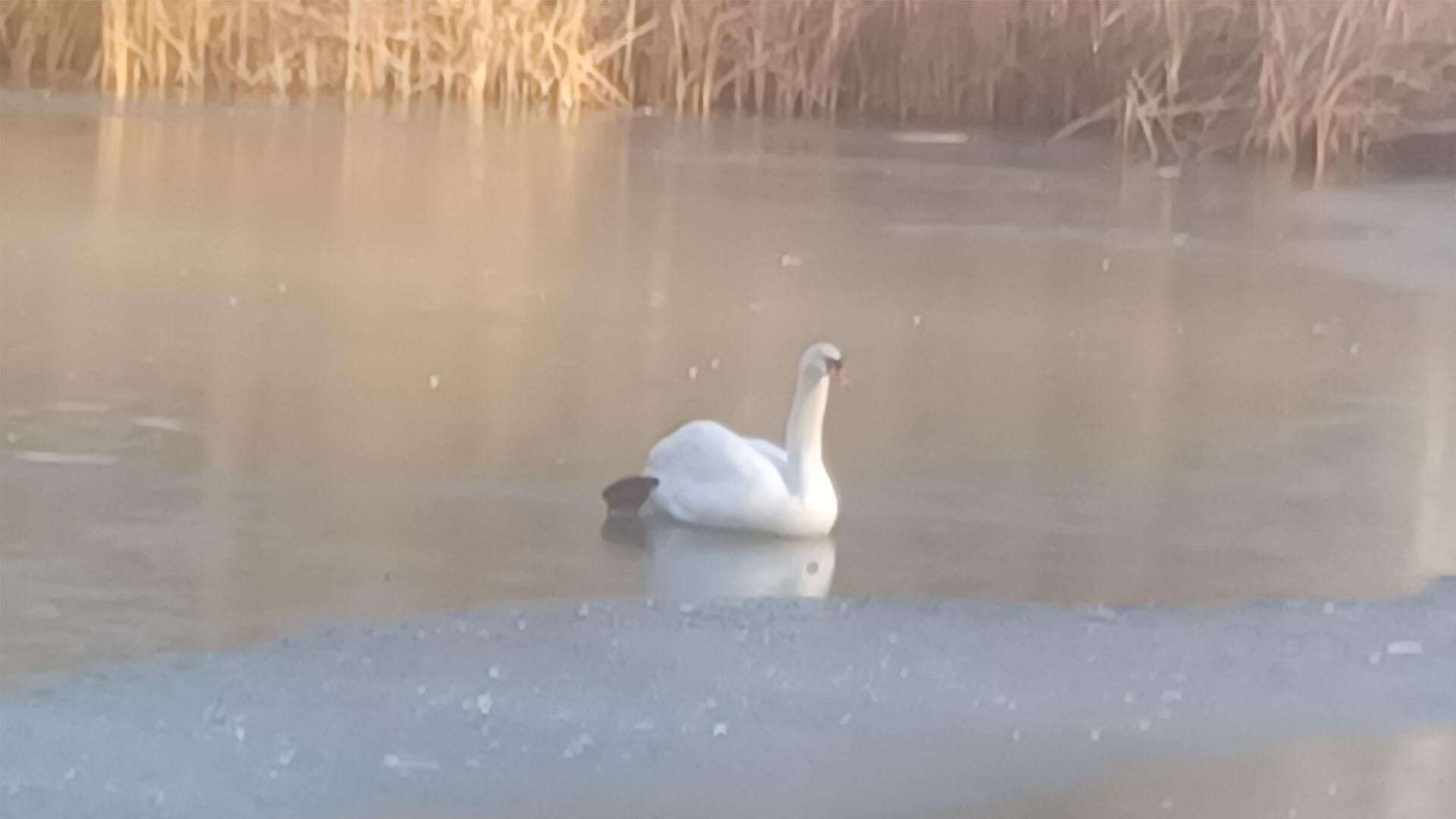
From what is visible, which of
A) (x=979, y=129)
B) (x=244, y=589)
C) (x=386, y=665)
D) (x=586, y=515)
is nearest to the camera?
(x=386, y=665)

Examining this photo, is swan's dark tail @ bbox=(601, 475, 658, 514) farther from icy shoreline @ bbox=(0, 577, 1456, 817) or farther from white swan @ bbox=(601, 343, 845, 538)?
icy shoreline @ bbox=(0, 577, 1456, 817)

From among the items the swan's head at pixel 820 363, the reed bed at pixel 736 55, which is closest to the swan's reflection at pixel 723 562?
the swan's head at pixel 820 363

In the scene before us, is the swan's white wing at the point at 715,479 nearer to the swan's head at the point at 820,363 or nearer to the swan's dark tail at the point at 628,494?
the swan's dark tail at the point at 628,494

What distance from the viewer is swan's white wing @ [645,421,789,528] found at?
773cm

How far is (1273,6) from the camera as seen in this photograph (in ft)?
62.6

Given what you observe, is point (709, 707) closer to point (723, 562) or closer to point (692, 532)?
point (723, 562)

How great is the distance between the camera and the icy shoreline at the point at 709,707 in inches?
210

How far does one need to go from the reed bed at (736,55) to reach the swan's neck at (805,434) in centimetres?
1219

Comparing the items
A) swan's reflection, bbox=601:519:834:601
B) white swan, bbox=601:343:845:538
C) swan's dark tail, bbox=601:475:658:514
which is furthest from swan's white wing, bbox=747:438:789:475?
swan's dark tail, bbox=601:475:658:514

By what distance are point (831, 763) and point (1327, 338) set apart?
6413 mm

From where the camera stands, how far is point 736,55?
860 inches

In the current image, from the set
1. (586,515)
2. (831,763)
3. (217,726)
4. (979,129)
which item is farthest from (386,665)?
(979,129)

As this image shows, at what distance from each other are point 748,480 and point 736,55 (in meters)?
14.4

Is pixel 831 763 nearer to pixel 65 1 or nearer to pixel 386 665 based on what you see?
pixel 386 665
